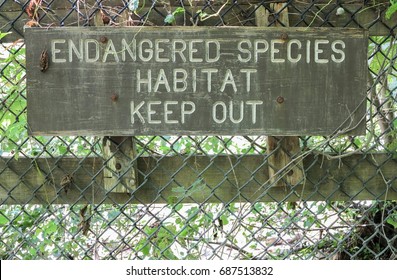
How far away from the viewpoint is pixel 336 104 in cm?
251

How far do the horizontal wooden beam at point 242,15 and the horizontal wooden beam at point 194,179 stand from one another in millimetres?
612

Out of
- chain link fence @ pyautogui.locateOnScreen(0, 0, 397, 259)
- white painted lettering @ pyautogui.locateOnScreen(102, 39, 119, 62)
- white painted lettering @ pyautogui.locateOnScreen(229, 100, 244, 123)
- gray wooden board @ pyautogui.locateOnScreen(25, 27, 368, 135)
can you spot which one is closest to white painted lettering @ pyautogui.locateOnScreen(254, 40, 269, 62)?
gray wooden board @ pyautogui.locateOnScreen(25, 27, 368, 135)

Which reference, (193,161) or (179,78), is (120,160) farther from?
(179,78)

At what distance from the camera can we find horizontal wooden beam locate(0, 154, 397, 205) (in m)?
2.70

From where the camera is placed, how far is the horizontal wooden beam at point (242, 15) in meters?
2.53

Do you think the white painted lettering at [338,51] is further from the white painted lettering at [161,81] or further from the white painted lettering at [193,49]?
the white painted lettering at [161,81]

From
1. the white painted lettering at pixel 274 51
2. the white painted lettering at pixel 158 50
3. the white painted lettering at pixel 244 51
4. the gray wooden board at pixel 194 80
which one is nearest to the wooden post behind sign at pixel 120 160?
the gray wooden board at pixel 194 80

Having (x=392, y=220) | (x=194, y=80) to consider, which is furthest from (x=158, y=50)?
(x=392, y=220)

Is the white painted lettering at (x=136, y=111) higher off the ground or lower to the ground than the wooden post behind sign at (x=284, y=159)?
higher

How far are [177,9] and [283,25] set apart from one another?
0.47 m

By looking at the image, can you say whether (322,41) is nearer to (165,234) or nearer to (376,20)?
(376,20)

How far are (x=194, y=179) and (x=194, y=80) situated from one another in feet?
1.66

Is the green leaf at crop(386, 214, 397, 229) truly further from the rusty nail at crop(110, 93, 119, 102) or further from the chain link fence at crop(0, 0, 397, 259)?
the rusty nail at crop(110, 93, 119, 102)
